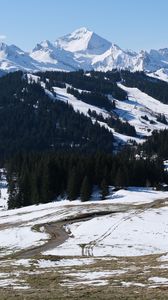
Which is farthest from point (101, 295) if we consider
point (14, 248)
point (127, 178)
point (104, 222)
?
point (127, 178)

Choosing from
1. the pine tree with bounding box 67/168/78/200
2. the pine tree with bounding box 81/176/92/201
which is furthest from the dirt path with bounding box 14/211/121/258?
the pine tree with bounding box 67/168/78/200

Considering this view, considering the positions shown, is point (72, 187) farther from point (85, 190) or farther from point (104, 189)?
point (104, 189)

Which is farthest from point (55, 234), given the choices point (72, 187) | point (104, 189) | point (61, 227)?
point (72, 187)

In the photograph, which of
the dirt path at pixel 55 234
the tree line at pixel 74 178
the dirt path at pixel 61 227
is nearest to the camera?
the dirt path at pixel 55 234

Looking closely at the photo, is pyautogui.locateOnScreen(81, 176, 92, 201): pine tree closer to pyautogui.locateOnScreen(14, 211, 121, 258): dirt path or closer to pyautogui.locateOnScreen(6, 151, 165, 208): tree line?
pyautogui.locateOnScreen(6, 151, 165, 208): tree line

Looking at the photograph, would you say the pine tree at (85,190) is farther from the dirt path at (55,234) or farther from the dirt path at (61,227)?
the dirt path at (55,234)

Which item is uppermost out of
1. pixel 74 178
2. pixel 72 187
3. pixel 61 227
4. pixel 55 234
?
pixel 74 178

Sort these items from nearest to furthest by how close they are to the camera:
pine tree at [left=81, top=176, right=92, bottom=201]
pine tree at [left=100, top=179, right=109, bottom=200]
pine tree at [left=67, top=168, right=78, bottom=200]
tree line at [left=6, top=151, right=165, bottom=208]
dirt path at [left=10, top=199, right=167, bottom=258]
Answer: dirt path at [left=10, top=199, right=167, bottom=258], pine tree at [left=81, top=176, right=92, bottom=201], pine tree at [left=100, top=179, right=109, bottom=200], pine tree at [left=67, top=168, right=78, bottom=200], tree line at [left=6, top=151, right=165, bottom=208]

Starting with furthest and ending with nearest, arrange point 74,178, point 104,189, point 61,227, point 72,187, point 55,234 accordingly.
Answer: point 74,178 → point 72,187 → point 104,189 → point 61,227 → point 55,234

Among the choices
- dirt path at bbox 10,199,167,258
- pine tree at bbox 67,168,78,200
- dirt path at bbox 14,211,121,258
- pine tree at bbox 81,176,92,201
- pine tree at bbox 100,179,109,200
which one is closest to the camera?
dirt path at bbox 14,211,121,258

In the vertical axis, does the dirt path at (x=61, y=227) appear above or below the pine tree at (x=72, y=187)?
below

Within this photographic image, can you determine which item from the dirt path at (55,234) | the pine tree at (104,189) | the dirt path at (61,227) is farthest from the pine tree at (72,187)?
the dirt path at (55,234)

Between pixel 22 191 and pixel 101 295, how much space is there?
9550 cm

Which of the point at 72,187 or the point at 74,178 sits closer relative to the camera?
the point at 72,187
